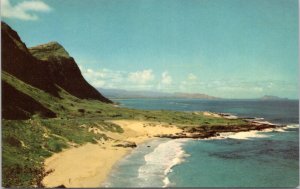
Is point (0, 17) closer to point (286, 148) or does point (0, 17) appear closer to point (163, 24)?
point (163, 24)

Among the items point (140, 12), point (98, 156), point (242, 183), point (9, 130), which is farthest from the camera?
point (98, 156)

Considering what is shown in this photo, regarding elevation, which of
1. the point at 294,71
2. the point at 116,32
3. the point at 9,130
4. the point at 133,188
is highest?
the point at 116,32

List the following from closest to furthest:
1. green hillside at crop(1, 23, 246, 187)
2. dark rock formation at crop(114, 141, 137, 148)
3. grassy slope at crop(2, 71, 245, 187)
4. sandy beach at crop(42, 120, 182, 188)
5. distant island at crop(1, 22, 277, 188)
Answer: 1. grassy slope at crop(2, 71, 245, 187)
2. sandy beach at crop(42, 120, 182, 188)
3. distant island at crop(1, 22, 277, 188)
4. green hillside at crop(1, 23, 246, 187)
5. dark rock formation at crop(114, 141, 137, 148)

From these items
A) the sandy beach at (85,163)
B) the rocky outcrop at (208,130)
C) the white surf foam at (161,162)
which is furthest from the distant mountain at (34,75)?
the rocky outcrop at (208,130)

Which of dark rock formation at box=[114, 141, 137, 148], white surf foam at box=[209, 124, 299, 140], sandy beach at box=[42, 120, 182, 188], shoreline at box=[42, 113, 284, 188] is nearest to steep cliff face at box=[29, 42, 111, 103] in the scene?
shoreline at box=[42, 113, 284, 188]

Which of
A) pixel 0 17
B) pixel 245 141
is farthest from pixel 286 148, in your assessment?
pixel 0 17

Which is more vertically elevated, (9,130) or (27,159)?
(9,130)

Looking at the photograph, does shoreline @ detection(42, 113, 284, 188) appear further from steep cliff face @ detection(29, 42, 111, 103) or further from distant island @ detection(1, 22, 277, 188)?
steep cliff face @ detection(29, 42, 111, 103)

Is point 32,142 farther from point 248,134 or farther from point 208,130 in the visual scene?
point 248,134
